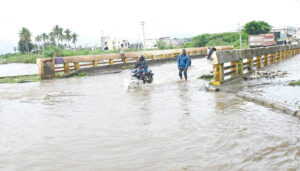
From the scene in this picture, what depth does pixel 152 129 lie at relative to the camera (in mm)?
6367

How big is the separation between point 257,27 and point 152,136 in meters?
103

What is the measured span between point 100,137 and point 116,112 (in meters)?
2.49

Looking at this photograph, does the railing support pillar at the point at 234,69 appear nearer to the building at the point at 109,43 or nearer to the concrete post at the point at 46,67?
the concrete post at the point at 46,67

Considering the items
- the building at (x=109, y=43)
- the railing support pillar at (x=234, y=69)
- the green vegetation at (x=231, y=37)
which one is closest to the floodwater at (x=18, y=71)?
the railing support pillar at (x=234, y=69)

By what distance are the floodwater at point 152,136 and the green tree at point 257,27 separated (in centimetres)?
9712

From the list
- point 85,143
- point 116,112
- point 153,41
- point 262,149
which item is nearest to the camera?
point 262,149

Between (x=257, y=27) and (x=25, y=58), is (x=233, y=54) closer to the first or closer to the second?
(x=257, y=27)

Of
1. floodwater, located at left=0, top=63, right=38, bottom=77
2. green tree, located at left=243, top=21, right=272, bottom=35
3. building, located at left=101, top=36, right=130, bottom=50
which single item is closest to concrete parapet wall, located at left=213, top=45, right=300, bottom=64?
floodwater, located at left=0, top=63, right=38, bottom=77

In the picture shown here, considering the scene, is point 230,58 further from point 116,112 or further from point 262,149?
point 262,149

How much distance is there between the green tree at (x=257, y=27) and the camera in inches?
3919

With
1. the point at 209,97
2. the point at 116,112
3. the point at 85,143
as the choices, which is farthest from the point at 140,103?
the point at 85,143

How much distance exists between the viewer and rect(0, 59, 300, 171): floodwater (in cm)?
452

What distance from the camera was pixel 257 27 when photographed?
333ft

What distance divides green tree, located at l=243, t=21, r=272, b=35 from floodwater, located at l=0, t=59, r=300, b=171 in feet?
319
